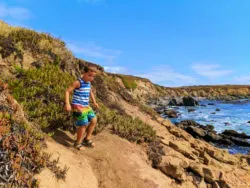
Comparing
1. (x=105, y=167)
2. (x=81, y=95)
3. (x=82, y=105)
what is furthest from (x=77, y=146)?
(x=81, y=95)

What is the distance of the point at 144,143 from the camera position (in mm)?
9477

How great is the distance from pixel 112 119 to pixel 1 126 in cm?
516

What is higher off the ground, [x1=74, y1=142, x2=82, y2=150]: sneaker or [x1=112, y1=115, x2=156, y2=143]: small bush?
[x1=112, y1=115, x2=156, y2=143]: small bush

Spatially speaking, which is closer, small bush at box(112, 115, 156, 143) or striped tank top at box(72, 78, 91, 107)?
striped tank top at box(72, 78, 91, 107)

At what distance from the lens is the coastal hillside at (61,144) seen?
17.5ft

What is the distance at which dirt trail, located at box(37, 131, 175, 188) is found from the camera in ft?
19.5

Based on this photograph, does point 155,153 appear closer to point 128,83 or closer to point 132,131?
point 132,131

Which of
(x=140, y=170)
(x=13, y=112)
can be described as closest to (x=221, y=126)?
(x=140, y=170)

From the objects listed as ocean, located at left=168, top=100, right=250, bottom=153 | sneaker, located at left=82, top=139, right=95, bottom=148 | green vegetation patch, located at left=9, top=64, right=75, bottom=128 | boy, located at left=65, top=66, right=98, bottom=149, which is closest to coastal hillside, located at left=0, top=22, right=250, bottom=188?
green vegetation patch, located at left=9, top=64, right=75, bottom=128

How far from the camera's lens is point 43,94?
8.91 metres

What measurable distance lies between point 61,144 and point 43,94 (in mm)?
2609

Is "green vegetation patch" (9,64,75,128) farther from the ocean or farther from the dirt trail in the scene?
the ocean

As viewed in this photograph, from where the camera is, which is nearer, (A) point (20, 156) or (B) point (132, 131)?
(A) point (20, 156)

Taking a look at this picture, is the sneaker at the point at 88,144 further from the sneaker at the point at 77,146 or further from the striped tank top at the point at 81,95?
the striped tank top at the point at 81,95
